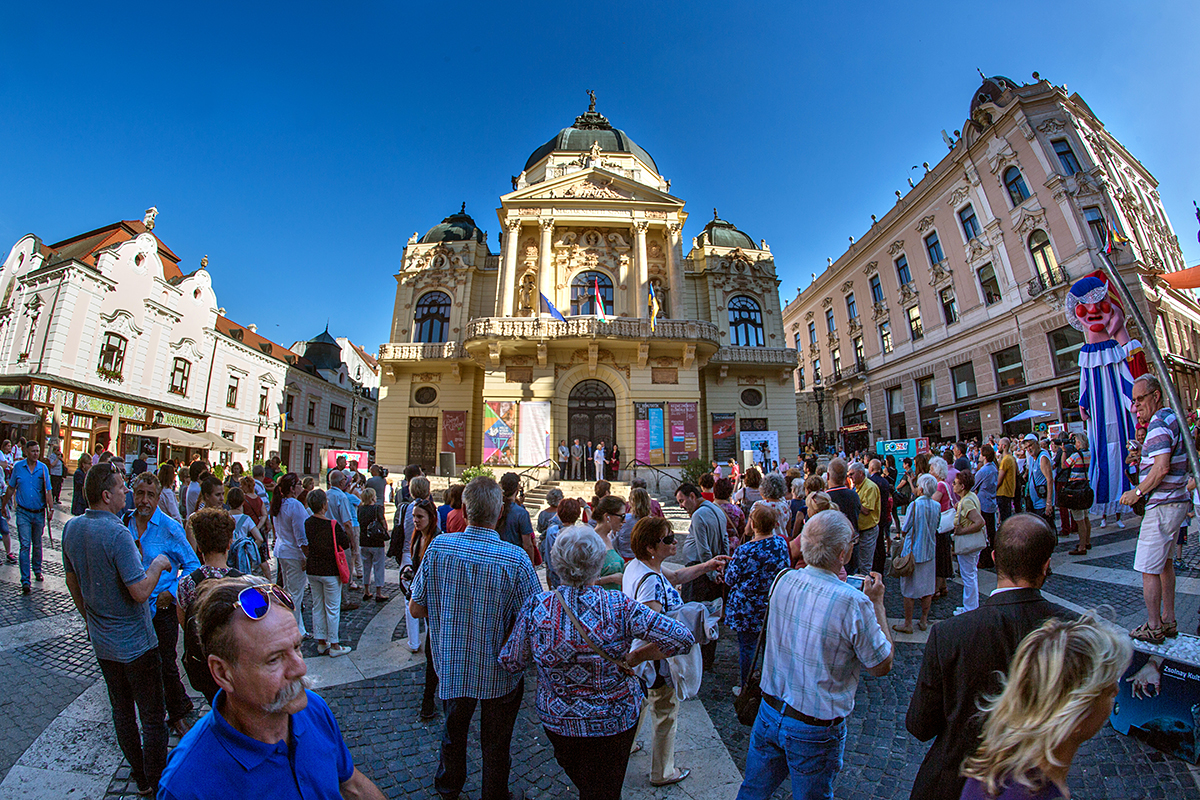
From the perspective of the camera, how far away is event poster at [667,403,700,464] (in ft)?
67.9

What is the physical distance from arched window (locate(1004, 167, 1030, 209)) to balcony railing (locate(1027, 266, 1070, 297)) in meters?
4.09

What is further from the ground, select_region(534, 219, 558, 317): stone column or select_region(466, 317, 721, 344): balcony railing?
select_region(534, 219, 558, 317): stone column

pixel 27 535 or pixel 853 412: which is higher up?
pixel 853 412

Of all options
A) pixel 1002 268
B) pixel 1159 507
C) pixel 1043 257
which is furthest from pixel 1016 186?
pixel 1159 507

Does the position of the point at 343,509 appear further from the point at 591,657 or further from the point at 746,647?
the point at 591,657

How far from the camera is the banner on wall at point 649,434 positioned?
68.1ft

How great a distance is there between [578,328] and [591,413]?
12.5ft

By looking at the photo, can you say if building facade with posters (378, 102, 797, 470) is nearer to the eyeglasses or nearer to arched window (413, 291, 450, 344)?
arched window (413, 291, 450, 344)

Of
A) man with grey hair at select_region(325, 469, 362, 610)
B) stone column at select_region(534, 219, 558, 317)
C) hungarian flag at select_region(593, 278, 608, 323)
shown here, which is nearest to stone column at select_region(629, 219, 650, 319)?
hungarian flag at select_region(593, 278, 608, 323)

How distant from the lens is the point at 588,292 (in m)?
24.1

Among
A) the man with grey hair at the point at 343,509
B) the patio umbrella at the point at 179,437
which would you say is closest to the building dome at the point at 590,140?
the patio umbrella at the point at 179,437

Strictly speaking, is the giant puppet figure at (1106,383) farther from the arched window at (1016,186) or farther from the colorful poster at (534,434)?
the arched window at (1016,186)

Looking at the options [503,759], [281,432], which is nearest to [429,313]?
[281,432]

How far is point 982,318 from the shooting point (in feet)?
86.7
